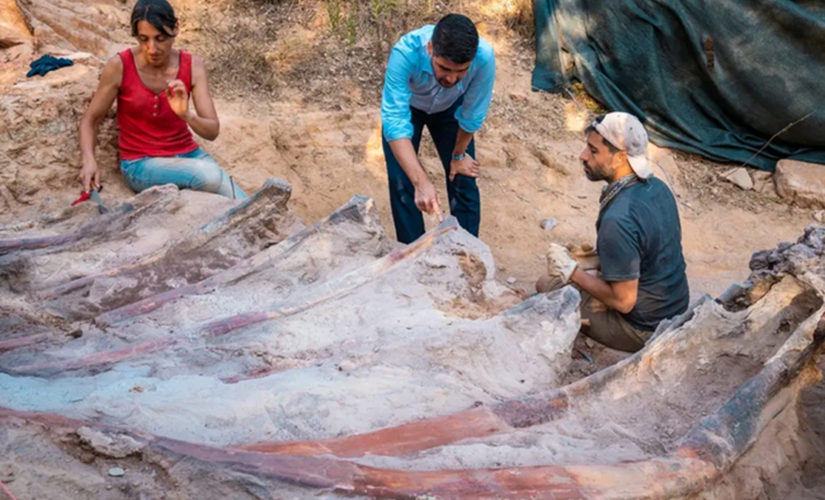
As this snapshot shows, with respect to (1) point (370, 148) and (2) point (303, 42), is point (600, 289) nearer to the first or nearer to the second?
(1) point (370, 148)

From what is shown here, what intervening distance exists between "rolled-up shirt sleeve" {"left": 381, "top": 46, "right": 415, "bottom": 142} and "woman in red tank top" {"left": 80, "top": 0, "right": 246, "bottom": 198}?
931 mm

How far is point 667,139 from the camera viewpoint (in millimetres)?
6230

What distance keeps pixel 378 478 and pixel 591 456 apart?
590 mm

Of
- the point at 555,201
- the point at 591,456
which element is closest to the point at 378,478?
the point at 591,456

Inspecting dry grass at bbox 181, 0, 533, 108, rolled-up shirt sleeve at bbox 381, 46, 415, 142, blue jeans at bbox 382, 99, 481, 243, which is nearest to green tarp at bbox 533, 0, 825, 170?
dry grass at bbox 181, 0, 533, 108

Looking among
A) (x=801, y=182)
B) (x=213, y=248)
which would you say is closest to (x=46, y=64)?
(x=213, y=248)

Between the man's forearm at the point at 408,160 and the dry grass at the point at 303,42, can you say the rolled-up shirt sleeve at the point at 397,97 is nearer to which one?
the man's forearm at the point at 408,160

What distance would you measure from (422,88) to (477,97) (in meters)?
0.28

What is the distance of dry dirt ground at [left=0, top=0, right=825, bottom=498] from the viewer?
16.8ft

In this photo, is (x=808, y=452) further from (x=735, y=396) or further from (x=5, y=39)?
(x=5, y=39)

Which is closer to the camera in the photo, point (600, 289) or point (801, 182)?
point (600, 289)

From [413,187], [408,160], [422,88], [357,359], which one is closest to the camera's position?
[357,359]

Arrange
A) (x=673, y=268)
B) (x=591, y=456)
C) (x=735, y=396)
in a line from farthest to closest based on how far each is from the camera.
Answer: (x=673, y=268), (x=735, y=396), (x=591, y=456)

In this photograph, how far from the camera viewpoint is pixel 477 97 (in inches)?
148
